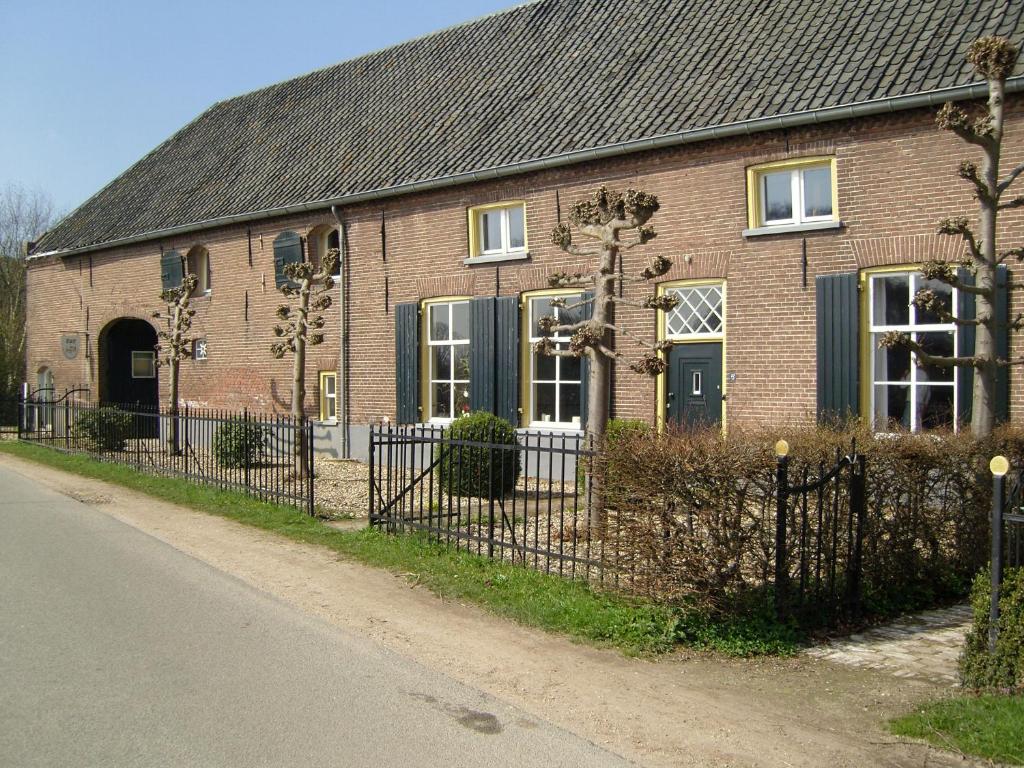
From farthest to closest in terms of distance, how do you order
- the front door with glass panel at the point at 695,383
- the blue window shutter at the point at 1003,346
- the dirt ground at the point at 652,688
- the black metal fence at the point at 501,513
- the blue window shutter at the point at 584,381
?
the blue window shutter at the point at 584,381, the front door with glass panel at the point at 695,383, the blue window shutter at the point at 1003,346, the black metal fence at the point at 501,513, the dirt ground at the point at 652,688

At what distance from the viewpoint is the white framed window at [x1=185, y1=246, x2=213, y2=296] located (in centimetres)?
2203

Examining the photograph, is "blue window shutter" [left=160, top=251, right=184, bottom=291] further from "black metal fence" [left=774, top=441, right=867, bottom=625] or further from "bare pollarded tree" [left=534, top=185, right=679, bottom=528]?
"black metal fence" [left=774, top=441, right=867, bottom=625]

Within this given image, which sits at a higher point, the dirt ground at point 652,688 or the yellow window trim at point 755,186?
the yellow window trim at point 755,186

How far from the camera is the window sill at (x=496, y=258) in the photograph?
15.1 metres

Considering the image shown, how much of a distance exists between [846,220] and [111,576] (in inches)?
372

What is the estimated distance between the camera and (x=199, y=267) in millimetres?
22250

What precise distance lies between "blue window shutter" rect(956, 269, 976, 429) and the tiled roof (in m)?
2.49

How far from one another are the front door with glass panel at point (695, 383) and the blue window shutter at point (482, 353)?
3.42 m

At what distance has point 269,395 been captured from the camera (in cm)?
2008

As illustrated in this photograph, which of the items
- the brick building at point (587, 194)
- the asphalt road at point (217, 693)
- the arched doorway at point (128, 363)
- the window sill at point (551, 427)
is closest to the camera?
the asphalt road at point (217, 693)

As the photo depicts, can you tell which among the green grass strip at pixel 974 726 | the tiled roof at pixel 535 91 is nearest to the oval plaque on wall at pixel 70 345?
the tiled roof at pixel 535 91

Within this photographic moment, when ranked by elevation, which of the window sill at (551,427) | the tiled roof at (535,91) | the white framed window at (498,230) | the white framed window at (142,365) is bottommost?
the window sill at (551,427)

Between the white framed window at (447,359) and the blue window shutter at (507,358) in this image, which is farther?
the white framed window at (447,359)

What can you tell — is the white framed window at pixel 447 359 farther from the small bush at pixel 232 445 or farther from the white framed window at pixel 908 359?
the white framed window at pixel 908 359
